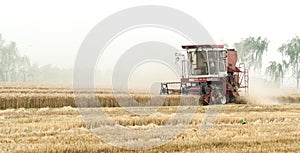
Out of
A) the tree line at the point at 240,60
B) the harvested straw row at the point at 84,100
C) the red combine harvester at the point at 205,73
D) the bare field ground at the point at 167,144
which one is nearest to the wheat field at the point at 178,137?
the bare field ground at the point at 167,144

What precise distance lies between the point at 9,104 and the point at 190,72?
9060 millimetres

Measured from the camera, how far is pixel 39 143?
8586 mm

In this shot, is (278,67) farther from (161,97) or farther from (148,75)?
(161,97)

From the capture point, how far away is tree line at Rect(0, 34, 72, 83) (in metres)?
76.1

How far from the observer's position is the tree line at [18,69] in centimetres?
7612

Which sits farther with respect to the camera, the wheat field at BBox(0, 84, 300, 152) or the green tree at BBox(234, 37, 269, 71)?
the green tree at BBox(234, 37, 269, 71)

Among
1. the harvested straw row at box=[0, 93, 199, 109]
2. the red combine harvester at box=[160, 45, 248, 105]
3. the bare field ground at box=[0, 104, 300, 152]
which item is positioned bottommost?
the bare field ground at box=[0, 104, 300, 152]

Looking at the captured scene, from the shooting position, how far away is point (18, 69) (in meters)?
79.8

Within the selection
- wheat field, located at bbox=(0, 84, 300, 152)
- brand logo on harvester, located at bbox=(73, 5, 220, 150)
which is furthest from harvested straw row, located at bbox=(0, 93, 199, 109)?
wheat field, located at bbox=(0, 84, 300, 152)

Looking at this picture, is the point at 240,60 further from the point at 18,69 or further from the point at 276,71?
the point at 18,69

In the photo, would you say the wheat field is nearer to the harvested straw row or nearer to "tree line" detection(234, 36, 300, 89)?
the harvested straw row

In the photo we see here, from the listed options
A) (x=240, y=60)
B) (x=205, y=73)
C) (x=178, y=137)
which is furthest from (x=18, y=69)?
(x=178, y=137)

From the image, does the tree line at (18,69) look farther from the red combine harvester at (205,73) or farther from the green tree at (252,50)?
the red combine harvester at (205,73)

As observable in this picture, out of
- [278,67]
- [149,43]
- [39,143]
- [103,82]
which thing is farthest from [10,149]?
[278,67]
